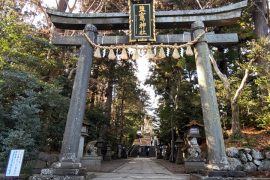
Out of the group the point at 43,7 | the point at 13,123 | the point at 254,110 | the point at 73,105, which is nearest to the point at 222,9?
the point at 73,105

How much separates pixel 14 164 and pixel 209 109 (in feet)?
19.7

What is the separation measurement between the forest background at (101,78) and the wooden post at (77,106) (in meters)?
1.65

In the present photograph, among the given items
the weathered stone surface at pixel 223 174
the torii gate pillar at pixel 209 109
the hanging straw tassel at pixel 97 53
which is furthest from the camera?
the hanging straw tassel at pixel 97 53

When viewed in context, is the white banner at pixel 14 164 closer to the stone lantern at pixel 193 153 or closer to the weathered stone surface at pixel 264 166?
the stone lantern at pixel 193 153

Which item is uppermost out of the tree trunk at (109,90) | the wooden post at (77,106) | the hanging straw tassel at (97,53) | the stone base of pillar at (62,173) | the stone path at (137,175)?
the tree trunk at (109,90)

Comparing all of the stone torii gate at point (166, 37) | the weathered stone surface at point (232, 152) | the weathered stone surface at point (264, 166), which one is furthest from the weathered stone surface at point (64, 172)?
the weathered stone surface at point (264, 166)

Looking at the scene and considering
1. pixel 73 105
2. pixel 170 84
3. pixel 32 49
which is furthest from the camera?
Result: pixel 170 84

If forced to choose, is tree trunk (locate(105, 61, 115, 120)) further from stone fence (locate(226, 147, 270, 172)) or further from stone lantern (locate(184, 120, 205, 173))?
stone fence (locate(226, 147, 270, 172))

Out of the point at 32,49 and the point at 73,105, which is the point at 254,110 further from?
the point at 32,49

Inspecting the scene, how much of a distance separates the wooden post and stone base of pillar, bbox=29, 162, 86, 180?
20 cm

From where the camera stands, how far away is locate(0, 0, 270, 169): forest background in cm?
1039

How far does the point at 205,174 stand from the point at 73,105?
4.71 metres

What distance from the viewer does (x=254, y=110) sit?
14430 mm

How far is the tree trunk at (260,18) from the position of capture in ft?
52.9
